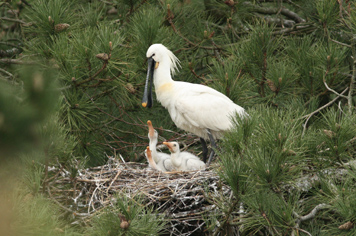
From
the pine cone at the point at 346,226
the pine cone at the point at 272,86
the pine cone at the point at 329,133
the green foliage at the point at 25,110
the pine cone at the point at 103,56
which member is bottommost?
the pine cone at the point at 272,86

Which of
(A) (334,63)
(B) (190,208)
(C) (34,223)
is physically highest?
(C) (34,223)

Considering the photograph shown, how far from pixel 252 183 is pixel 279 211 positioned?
19 cm

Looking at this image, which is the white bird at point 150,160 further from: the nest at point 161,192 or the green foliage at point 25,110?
the green foliage at point 25,110

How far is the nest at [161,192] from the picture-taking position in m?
3.90

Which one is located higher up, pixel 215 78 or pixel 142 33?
pixel 142 33

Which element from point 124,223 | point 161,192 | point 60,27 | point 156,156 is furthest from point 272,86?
point 124,223

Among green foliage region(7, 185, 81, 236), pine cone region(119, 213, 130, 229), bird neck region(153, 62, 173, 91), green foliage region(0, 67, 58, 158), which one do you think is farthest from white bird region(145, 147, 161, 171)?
green foliage region(0, 67, 58, 158)

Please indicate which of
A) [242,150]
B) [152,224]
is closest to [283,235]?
[242,150]

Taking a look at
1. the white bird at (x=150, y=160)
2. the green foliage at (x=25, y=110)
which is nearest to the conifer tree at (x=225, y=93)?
the green foliage at (x=25, y=110)

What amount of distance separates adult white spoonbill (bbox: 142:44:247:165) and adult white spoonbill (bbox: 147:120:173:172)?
212 mm

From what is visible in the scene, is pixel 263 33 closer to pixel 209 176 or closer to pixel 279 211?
pixel 209 176

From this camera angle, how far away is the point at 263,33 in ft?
14.6

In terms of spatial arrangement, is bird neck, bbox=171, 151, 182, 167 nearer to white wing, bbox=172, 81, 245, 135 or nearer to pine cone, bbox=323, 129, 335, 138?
white wing, bbox=172, 81, 245, 135

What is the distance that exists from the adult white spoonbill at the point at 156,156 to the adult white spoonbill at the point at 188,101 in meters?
0.21
